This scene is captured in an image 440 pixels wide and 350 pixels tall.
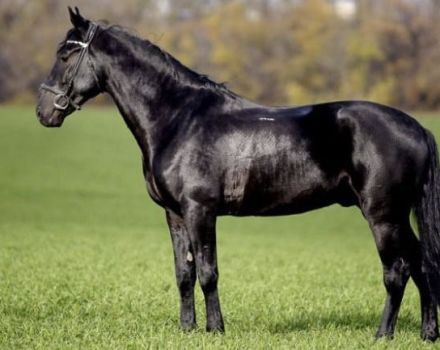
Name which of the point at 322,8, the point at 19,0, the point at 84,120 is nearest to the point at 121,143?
the point at 84,120

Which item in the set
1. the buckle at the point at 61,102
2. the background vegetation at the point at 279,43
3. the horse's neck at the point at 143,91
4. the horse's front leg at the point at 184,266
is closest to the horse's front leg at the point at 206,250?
the horse's front leg at the point at 184,266

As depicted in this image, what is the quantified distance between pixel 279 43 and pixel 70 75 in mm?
62631

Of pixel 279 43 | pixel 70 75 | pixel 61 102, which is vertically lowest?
pixel 61 102

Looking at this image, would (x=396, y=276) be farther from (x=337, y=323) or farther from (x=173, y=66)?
(x=173, y=66)

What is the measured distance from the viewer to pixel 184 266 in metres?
7.00

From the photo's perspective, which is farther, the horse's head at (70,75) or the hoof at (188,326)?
the hoof at (188,326)

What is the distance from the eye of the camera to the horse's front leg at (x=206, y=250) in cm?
651

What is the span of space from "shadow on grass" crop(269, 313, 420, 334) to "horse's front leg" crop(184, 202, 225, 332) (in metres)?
0.62

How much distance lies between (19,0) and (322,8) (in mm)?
29303

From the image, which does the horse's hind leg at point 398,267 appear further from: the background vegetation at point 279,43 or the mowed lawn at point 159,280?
the background vegetation at point 279,43

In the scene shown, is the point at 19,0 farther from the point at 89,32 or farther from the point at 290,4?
the point at 89,32

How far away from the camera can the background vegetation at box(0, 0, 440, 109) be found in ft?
197

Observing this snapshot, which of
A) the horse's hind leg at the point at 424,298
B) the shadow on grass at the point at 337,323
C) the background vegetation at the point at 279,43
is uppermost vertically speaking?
the background vegetation at the point at 279,43

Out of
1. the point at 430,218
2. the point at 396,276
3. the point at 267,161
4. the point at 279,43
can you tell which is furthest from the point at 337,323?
the point at 279,43
